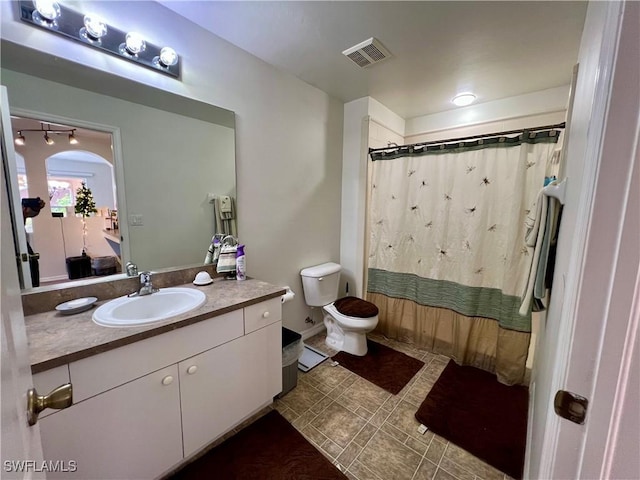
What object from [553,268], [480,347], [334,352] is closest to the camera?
[553,268]

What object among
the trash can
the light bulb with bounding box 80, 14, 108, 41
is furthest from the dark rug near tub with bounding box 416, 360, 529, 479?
the light bulb with bounding box 80, 14, 108, 41

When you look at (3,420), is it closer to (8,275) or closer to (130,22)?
(8,275)

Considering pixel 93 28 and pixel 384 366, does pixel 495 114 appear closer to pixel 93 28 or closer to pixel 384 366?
pixel 384 366

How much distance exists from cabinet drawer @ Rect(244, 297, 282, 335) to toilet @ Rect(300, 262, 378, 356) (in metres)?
0.79

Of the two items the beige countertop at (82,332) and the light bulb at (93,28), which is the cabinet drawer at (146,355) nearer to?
the beige countertop at (82,332)

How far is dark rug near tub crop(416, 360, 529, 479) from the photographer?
138 cm

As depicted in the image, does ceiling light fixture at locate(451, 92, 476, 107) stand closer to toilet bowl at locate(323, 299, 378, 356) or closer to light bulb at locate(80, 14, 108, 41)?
toilet bowl at locate(323, 299, 378, 356)

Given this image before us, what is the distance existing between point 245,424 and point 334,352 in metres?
0.96

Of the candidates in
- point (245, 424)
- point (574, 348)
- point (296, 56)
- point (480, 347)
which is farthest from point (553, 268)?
point (296, 56)

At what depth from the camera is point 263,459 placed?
134 centimetres

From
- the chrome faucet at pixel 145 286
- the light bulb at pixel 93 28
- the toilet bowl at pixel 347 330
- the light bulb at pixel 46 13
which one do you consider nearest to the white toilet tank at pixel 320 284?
the toilet bowl at pixel 347 330

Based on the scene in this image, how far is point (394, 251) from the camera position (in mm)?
2477

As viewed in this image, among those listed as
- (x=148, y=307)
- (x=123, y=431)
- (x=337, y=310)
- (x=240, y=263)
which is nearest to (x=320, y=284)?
(x=337, y=310)

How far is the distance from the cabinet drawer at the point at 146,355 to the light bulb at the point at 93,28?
143cm
